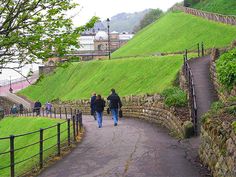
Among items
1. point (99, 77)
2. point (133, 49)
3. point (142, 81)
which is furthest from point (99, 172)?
point (133, 49)

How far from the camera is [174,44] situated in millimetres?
54844

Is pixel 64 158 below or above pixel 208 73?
below

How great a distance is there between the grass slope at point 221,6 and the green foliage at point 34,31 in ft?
165

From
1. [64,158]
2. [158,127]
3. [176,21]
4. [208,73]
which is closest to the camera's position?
[64,158]

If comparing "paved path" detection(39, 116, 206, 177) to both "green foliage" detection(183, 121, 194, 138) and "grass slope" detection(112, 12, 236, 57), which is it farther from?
"grass slope" detection(112, 12, 236, 57)

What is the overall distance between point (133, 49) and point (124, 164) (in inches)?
2107

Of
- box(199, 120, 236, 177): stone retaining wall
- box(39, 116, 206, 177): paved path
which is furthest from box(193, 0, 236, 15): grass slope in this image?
box(199, 120, 236, 177): stone retaining wall

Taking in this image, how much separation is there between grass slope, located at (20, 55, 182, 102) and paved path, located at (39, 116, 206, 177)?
30.0 feet

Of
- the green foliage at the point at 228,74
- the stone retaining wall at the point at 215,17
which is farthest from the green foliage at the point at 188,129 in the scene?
the stone retaining wall at the point at 215,17

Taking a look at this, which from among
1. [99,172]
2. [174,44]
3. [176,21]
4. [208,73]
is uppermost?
[176,21]

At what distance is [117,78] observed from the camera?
39.5 metres

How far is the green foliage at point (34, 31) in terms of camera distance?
44.1ft

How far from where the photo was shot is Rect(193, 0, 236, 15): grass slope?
6323cm

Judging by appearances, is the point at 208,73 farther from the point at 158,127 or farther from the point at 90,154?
the point at 90,154
